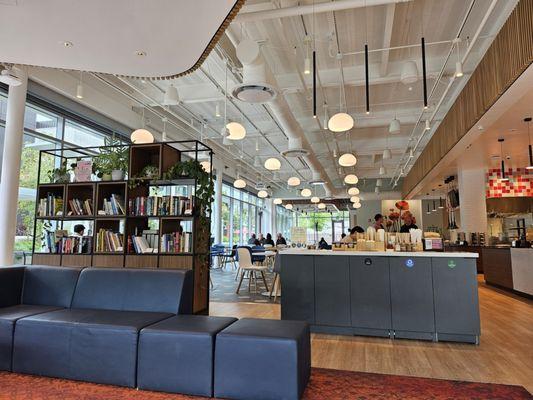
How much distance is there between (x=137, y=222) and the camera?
17.5 feet

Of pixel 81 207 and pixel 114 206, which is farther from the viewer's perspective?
pixel 81 207

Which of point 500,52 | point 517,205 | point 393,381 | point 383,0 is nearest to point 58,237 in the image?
point 393,381

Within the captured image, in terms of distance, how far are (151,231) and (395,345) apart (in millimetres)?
3542

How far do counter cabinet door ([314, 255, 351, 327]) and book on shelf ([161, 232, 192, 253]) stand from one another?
5.91ft

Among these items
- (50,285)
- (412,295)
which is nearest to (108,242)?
(50,285)

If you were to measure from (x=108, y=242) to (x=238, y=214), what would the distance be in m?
13.8

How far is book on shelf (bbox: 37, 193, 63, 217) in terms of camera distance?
17.7ft

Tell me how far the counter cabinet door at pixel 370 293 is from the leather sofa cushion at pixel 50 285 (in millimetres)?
3387

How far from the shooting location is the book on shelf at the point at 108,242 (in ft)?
16.9

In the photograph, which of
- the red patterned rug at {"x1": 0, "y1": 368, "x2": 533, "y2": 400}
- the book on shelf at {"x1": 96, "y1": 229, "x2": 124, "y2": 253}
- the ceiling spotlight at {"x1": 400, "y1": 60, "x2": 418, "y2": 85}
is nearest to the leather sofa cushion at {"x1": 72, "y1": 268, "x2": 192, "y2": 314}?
the red patterned rug at {"x1": 0, "y1": 368, "x2": 533, "y2": 400}

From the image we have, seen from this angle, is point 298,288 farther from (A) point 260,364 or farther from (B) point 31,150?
(B) point 31,150

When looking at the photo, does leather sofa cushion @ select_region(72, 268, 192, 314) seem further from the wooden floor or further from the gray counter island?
the gray counter island

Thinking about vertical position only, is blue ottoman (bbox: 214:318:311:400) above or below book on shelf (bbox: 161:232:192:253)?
below

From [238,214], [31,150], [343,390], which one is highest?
[31,150]
